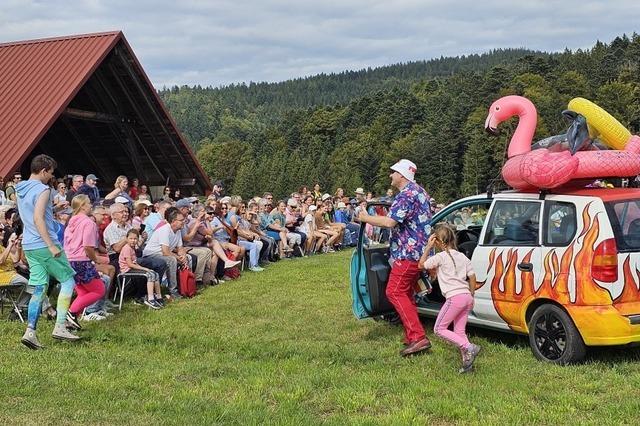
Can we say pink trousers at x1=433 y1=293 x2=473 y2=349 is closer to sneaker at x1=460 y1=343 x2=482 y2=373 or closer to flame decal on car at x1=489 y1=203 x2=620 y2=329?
sneaker at x1=460 y1=343 x2=482 y2=373

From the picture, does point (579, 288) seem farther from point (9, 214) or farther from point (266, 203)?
point (266, 203)

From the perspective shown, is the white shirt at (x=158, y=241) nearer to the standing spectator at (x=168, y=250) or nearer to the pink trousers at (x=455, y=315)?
the standing spectator at (x=168, y=250)

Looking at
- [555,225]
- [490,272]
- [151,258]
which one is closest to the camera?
[555,225]

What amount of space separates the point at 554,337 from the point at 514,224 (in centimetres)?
120

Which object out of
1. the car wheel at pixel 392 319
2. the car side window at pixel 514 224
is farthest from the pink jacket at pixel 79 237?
the car side window at pixel 514 224

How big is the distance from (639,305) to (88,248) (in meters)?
6.01

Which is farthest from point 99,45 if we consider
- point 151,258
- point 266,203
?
point 151,258

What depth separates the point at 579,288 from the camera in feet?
20.6

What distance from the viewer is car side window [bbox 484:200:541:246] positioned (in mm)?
6926

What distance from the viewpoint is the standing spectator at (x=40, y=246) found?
7.37 m

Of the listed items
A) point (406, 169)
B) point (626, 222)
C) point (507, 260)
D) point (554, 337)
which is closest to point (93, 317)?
point (406, 169)

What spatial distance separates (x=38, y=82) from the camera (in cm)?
1772

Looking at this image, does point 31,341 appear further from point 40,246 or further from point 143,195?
point 143,195

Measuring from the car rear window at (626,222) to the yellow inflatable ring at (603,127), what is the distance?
1183mm
